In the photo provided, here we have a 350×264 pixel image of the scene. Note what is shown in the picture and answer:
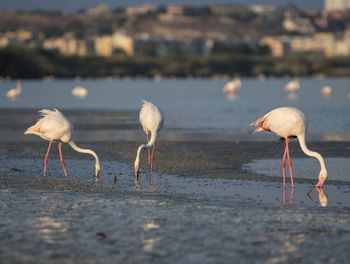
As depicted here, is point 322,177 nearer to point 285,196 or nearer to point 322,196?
point 322,196

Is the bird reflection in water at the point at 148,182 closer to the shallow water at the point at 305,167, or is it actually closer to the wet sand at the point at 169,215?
the wet sand at the point at 169,215

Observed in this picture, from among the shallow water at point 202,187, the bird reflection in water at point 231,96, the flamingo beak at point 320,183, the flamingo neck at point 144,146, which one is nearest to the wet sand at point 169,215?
the shallow water at point 202,187

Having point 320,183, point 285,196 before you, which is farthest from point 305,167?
point 285,196

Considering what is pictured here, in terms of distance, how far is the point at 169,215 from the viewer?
12195 millimetres

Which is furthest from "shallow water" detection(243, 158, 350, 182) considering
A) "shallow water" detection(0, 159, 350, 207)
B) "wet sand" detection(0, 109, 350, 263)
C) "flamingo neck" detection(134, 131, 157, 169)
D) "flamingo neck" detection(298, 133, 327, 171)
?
"flamingo neck" detection(134, 131, 157, 169)

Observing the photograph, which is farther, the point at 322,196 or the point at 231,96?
the point at 231,96

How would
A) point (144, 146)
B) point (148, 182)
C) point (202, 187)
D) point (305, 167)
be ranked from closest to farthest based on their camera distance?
point (202, 187), point (148, 182), point (144, 146), point (305, 167)

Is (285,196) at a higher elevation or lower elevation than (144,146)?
lower

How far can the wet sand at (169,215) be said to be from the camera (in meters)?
10.0

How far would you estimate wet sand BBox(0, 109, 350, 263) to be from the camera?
395 inches

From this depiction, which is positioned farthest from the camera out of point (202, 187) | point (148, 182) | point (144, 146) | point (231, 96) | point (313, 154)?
point (231, 96)

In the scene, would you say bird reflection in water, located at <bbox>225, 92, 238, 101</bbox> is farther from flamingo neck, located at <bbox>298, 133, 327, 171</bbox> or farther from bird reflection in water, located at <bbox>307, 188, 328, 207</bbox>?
bird reflection in water, located at <bbox>307, 188, 328, 207</bbox>

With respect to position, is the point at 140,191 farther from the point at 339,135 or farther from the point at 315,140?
the point at 339,135

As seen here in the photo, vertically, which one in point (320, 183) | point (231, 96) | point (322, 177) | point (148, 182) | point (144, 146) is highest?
point (144, 146)
